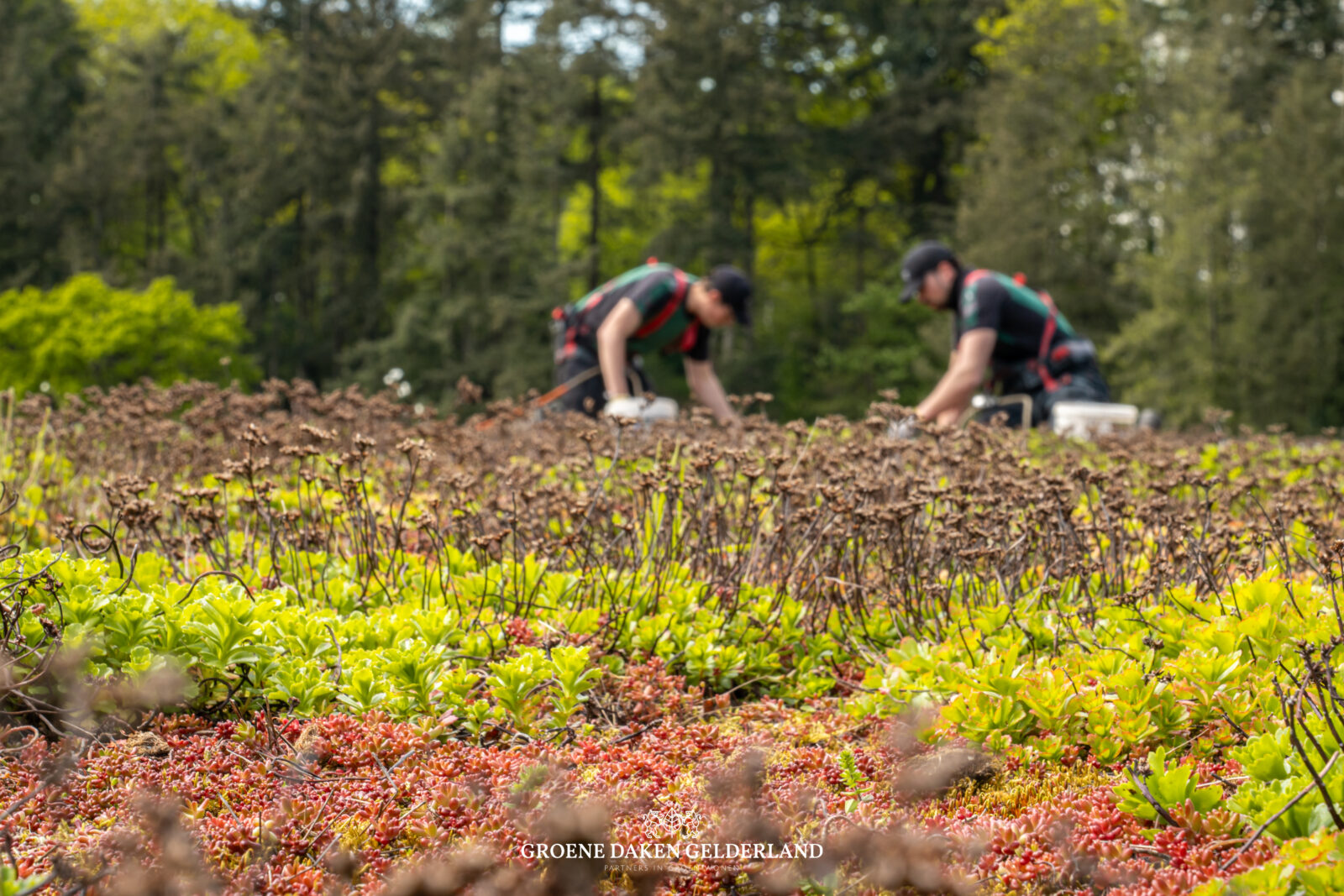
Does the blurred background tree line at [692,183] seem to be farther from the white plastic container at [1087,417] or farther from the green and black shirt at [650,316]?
the green and black shirt at [650,316]

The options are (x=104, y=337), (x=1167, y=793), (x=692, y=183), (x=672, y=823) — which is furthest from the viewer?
(x=692, y=183)

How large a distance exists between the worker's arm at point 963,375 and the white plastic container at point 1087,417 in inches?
29.2

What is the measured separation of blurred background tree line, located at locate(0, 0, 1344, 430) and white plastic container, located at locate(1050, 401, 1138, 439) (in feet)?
52.0

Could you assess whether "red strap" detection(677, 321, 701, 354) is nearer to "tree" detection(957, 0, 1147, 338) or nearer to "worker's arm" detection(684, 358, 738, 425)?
"worker's arm" detection(684, 358, 738, 425)

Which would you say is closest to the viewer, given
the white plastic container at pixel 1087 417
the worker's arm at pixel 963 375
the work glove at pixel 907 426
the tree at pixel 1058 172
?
the work glove at pixel 907 426

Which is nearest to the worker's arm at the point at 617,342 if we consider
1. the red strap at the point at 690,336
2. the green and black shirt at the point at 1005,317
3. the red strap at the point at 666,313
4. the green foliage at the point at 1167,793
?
the red strap at the point at 666,313

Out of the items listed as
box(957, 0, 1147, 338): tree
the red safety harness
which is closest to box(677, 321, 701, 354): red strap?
the red safety harness

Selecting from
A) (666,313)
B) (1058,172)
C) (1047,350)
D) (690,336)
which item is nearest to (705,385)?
(690,336)

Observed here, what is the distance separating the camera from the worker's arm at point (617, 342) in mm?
8543

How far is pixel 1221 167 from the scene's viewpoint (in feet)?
73.5

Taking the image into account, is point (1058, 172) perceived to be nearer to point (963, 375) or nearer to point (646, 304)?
point (963, 375)

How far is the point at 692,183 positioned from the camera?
103 ft

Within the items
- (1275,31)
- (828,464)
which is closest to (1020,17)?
(1275,31)

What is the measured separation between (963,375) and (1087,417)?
1011 millimetres
